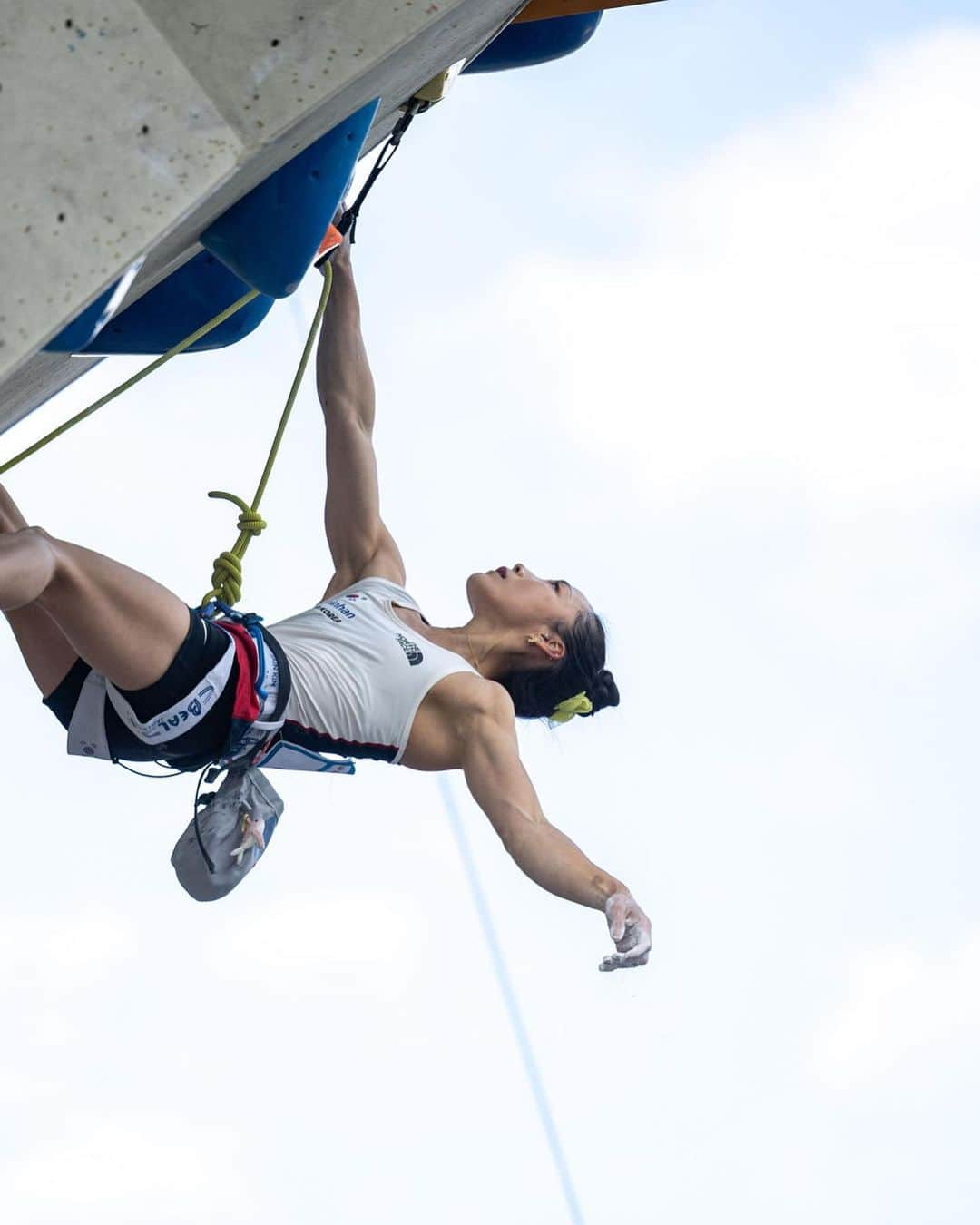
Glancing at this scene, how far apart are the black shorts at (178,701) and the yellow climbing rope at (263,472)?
21 cm

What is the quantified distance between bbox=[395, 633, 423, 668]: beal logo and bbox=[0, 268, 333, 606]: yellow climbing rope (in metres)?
0.34

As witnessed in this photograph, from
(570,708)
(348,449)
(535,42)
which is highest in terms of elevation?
(535,42)

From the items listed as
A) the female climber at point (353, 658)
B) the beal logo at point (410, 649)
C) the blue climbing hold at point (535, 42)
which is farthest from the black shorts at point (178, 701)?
the blue climbing hold at point (535, 42)

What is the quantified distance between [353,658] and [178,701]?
17.2 inches

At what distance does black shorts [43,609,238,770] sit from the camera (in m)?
3.05

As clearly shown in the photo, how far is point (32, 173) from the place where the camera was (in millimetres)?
2082

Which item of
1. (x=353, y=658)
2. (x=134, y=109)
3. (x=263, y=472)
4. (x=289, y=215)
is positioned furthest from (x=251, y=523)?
(x=134, y=109)

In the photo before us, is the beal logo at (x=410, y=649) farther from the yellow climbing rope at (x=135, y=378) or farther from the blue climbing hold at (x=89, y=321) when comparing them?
the blue climbing hold at (x=89, y=321)

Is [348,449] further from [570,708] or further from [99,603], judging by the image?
[99,603]

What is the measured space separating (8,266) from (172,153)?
0.86 feet

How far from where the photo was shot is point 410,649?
3.43 metres

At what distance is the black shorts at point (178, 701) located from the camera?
3.05m

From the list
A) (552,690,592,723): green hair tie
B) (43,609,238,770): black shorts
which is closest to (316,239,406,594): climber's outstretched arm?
(552,690,592,723): green hair tie

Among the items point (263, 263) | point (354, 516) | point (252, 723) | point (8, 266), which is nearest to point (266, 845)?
point (252, 723)
